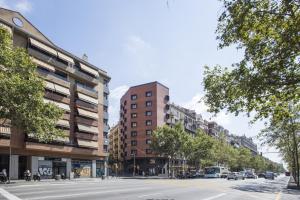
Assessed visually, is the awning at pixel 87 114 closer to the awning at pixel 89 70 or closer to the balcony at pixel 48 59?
the balcony at pixel 48 59

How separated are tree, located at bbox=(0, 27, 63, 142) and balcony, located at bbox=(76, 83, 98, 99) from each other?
3154 centimetres

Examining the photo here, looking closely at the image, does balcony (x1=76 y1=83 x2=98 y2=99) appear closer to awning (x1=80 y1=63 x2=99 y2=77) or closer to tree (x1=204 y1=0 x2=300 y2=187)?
awning (x1=80 y1=63 x2=99 y2=77)

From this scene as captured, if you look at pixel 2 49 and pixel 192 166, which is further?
pixel 192 166

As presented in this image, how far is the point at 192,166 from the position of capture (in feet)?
422

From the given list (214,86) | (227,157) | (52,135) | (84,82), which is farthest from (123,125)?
(214,86)

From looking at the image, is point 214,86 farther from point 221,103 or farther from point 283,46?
point 283,46

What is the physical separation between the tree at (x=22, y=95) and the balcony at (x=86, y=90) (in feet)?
103

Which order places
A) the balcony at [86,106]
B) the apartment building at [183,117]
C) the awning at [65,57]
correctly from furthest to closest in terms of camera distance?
the apartment building at [183,117] < the balcony at [86,106] < the awning at [65,57]

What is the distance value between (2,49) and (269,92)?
26.0 meters

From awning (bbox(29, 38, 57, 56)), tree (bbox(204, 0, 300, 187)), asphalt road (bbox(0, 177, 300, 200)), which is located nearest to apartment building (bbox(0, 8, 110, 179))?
awning (bbox(29, 38, 57, 56))

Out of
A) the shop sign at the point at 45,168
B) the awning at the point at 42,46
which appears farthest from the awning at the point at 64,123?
the awning at the point at 42,46

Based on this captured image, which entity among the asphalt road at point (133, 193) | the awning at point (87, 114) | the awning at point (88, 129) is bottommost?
the asphalt road at point (133, 193)

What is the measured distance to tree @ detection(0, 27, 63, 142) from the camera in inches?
1324

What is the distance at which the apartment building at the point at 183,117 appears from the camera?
11518 centimetres
